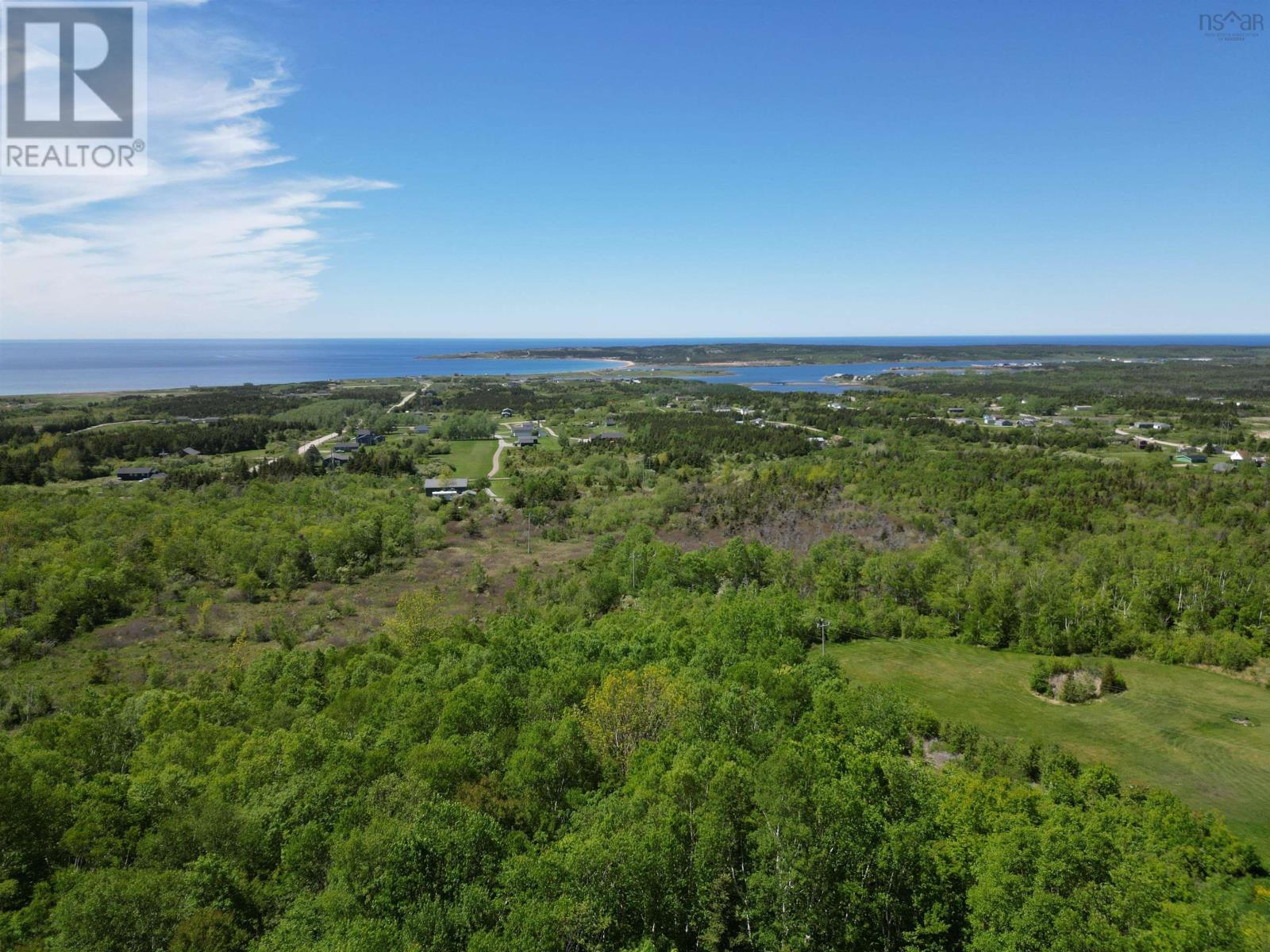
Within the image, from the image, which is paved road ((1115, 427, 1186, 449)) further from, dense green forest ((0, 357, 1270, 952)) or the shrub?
the shrub

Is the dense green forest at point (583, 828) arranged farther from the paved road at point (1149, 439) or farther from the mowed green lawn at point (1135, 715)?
the paved road at point (1149, 439)

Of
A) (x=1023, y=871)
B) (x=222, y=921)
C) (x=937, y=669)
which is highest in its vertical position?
(x=1023, y=871)

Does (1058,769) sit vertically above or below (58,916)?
below

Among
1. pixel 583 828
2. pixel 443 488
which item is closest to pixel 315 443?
pixel 443 488

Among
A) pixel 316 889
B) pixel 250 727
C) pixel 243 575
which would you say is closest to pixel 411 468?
pixel 243 575

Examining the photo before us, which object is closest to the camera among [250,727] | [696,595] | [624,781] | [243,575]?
→ [624,781]

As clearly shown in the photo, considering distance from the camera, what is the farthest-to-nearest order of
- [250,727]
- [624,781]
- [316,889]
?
[250,727]
[624,781]
[316,889]

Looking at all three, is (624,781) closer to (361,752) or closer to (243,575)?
(361,752)
